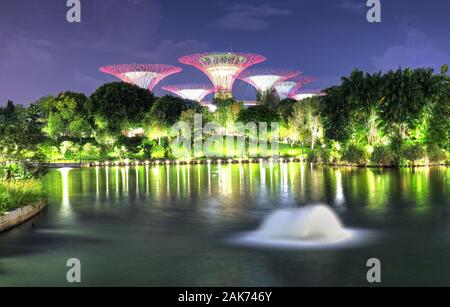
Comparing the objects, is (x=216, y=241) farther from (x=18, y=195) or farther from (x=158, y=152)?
(x=158, y=152)

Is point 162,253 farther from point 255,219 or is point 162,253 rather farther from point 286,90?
point 286,90

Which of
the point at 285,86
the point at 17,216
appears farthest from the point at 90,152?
the point at 285,86

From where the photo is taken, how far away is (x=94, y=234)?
15.9 meters

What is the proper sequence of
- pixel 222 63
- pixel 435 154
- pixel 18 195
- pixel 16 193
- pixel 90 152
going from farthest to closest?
pixel 222 63 < pixel 90 152 < pixel 435 154 < pixel 18 195 < pixel 16 193

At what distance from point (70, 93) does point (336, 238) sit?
3075 inches

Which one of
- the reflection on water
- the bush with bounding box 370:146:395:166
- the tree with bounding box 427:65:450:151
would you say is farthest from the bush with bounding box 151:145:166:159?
the tree with bounding box 427:65:450:151

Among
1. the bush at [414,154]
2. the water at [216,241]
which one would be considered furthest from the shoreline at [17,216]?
the bush at [414,154]

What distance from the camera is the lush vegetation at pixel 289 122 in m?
46.8

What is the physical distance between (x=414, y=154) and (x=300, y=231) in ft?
108

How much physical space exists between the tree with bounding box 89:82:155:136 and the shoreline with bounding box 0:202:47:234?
5686 centimetres

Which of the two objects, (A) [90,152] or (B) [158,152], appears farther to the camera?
(A) [90,152]

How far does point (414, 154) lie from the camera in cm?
4538
